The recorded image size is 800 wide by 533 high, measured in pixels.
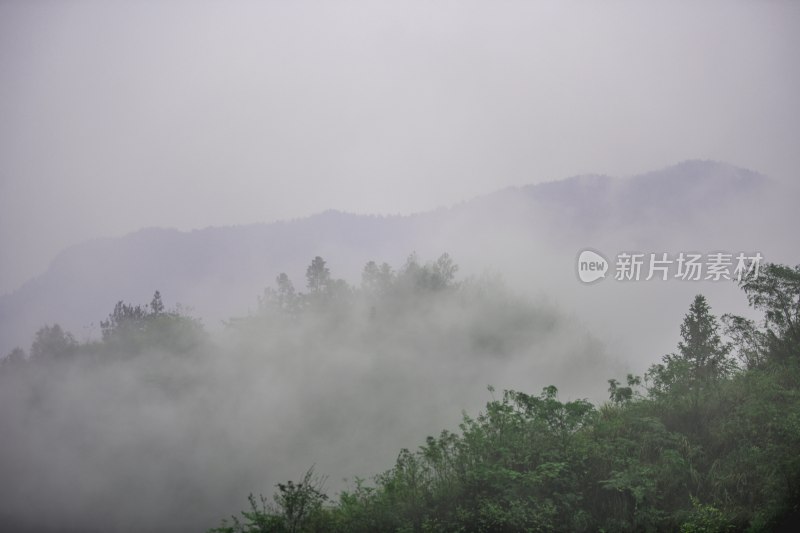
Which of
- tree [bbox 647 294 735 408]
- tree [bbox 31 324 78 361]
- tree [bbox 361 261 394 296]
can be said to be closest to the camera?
tree [bbox 647 294 735 408]

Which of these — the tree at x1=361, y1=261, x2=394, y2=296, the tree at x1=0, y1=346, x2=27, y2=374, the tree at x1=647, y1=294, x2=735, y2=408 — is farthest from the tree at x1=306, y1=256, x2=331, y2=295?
the tree at x1=647, y1=294, x2=735, y2=408

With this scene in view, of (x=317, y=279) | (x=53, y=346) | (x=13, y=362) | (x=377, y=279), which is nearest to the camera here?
(x=53, y=346)

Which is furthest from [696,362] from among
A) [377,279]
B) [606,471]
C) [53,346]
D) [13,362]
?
[13,362]

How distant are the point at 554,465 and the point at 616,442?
1.91 meters

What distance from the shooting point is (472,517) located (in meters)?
8.54

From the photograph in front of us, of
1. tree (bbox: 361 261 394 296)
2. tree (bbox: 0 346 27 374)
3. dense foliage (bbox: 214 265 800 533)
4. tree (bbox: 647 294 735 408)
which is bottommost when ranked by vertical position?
dense foliage (bbox: 214 265 800 533)

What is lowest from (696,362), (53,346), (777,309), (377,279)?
(696,362)

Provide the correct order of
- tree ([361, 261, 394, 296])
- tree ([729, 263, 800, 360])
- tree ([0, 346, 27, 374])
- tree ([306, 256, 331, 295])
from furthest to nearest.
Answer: tree ([306, 256, 331, 295])
tree ([361, 261, 394, 296])
tree ([0, 346, 27, 374])
tree ([729, 263, 800, 360])

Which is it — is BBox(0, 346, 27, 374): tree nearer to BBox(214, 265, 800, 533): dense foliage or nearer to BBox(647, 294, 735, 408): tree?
BBox(214, 265, 800, 533): dense foliage

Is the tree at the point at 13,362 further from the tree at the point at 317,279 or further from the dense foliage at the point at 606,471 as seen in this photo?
the dense foliage at the point at 606,471

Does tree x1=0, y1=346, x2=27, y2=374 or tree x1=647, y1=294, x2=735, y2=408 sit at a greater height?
tree x1=0, y1=346, x2=27, y2=374

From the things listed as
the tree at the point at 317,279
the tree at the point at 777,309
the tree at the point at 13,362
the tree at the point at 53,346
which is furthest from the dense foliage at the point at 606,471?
the tree at the point at 13,362

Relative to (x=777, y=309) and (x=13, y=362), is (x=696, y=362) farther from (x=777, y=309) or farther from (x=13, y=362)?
(x=13, y=362)

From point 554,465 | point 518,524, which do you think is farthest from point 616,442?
point 518,524
